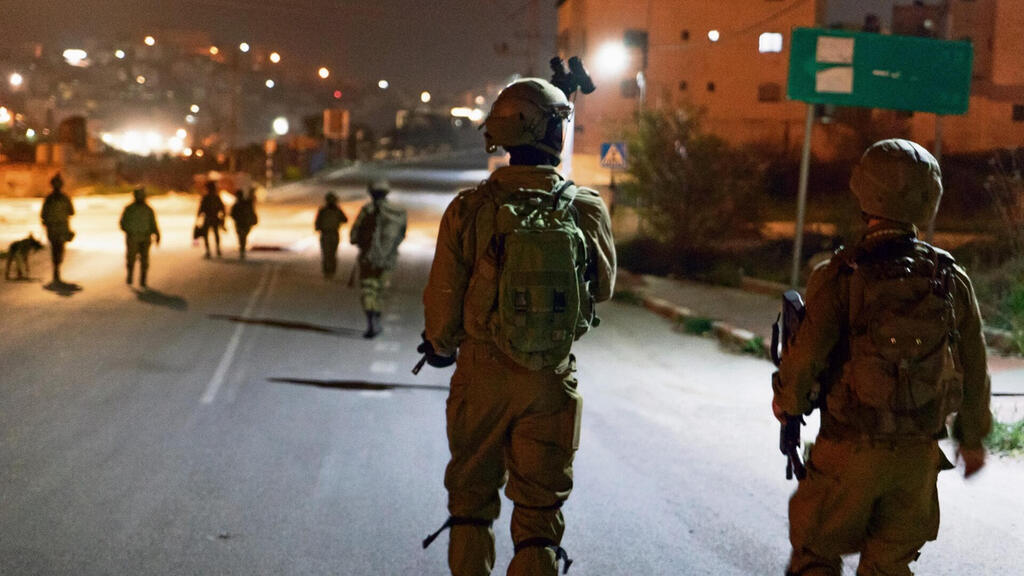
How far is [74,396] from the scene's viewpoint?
9047 mm

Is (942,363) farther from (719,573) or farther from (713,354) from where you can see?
(713,354)

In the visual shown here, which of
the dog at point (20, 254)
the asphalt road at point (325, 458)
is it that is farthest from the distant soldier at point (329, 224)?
the dog at point (20, 254)

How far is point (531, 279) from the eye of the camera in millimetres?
3744

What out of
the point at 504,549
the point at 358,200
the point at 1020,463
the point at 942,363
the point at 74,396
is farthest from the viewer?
the point at 358,200

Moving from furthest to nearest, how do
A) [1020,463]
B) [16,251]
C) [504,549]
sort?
1. [16,251]
2. [1020,463]
3. [504,549]

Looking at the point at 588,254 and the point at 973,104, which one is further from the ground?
the point at 973,104

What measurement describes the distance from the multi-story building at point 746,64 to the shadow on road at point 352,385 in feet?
108

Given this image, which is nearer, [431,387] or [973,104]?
[431,387]

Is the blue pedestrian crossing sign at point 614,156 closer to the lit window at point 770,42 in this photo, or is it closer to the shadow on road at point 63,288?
the shadow on road at point 63,288

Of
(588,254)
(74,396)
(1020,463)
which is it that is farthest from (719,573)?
(74,396)

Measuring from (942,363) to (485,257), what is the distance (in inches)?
60.8

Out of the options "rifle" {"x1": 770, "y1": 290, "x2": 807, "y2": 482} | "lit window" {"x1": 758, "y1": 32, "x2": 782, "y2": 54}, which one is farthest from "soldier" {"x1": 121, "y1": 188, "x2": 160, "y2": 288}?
"lit window" {"x1": 758, "y1": 32, "x2": 782, "y2": 54}

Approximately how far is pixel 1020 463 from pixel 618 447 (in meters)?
2.70

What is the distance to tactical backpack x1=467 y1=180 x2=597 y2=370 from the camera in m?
3.75
